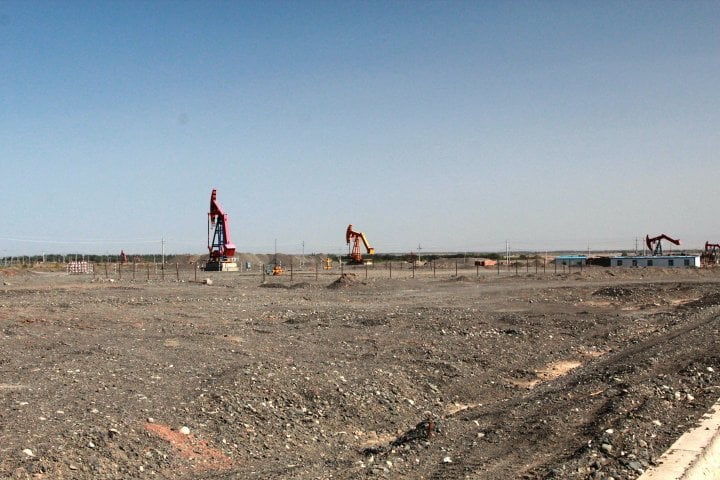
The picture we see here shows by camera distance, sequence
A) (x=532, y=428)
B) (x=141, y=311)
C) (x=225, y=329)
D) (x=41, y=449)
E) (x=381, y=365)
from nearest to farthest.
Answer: (x=41, y=449), (x=532, y=428), (x=381, y=365), (x=225, y=329), (x=141, y=311)

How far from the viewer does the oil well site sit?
355 inches

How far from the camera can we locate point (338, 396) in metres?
13.2

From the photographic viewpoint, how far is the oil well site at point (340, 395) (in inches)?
355

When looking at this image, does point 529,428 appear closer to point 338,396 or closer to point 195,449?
point 338,396

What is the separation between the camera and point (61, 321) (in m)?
22.2

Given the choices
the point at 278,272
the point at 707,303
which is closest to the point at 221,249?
the point at 278,272

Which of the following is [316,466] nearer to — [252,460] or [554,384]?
[252,460]

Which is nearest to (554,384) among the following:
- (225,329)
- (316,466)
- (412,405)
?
(412,405)

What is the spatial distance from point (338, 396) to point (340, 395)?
0.06 m

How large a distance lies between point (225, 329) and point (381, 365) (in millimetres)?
6912

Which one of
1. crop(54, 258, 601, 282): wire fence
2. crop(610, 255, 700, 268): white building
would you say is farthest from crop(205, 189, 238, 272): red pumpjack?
crop(610, 255, 700, 268): white building

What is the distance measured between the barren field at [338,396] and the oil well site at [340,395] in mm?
40

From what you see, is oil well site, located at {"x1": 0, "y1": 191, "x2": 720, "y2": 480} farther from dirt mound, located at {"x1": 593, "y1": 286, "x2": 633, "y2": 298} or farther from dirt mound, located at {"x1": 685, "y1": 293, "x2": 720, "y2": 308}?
dirt mound, located at {"x1": 593, "y1": 286, "x2": 633, "y2": 298}

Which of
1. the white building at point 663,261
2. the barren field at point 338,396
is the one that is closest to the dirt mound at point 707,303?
the barren field at point 338,396
